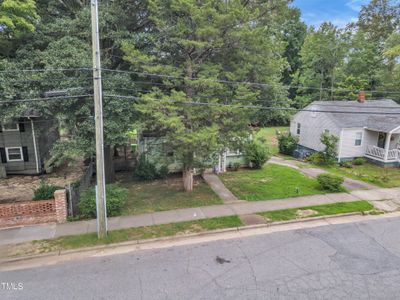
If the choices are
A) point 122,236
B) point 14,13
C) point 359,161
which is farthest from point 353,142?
point 14,13

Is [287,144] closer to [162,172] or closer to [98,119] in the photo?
[162,172]

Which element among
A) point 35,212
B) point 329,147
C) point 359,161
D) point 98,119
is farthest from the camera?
point 359,161

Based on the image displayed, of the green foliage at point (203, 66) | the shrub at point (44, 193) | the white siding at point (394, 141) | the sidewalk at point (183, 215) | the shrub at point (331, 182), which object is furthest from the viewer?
the white siding at point (394, 141)

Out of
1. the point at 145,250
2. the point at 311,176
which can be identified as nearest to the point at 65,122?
the point at 145,250

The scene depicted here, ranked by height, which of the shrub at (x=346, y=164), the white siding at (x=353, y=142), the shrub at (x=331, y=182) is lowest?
the shrub at (x=346, y=164)

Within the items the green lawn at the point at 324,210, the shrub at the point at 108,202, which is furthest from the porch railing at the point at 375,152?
the shrub at the point at 108,202

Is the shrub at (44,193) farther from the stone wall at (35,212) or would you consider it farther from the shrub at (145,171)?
the shrub at (145,171)
